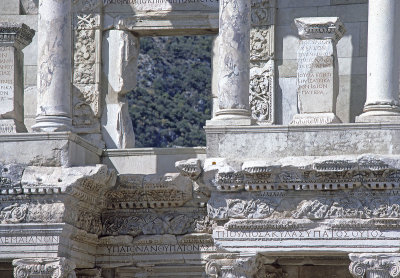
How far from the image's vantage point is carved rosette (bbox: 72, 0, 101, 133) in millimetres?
33031

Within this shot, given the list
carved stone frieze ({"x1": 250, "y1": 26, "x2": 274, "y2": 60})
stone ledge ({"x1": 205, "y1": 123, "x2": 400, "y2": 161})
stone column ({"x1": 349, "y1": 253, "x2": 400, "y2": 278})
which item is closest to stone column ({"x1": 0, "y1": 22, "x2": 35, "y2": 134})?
stone ledge ({"x1": 205, "y1": 123, "x2": 400, "y2": 161})

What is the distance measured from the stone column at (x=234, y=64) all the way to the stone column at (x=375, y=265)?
10.9 feet

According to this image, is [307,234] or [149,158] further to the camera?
[149,158]

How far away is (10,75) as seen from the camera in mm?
30875

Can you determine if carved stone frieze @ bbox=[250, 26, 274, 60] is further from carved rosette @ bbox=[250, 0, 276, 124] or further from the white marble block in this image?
the white marble block

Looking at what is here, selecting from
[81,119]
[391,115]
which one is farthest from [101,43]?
[391,115]

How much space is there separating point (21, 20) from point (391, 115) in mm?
8928

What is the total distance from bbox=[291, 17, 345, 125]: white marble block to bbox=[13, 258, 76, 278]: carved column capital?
4.98 meters

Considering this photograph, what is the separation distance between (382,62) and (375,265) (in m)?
3.72

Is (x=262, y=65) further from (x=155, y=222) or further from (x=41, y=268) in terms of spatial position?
(x=41, y=268)

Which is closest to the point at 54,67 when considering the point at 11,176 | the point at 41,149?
the point at 41,149

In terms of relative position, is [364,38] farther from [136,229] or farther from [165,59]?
[165,59]

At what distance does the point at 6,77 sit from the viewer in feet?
101

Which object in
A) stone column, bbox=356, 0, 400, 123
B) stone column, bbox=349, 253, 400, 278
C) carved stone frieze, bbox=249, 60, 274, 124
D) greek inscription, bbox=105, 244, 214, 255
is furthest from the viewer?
carved stone frieze, bbox=249, 60, 274, 124
